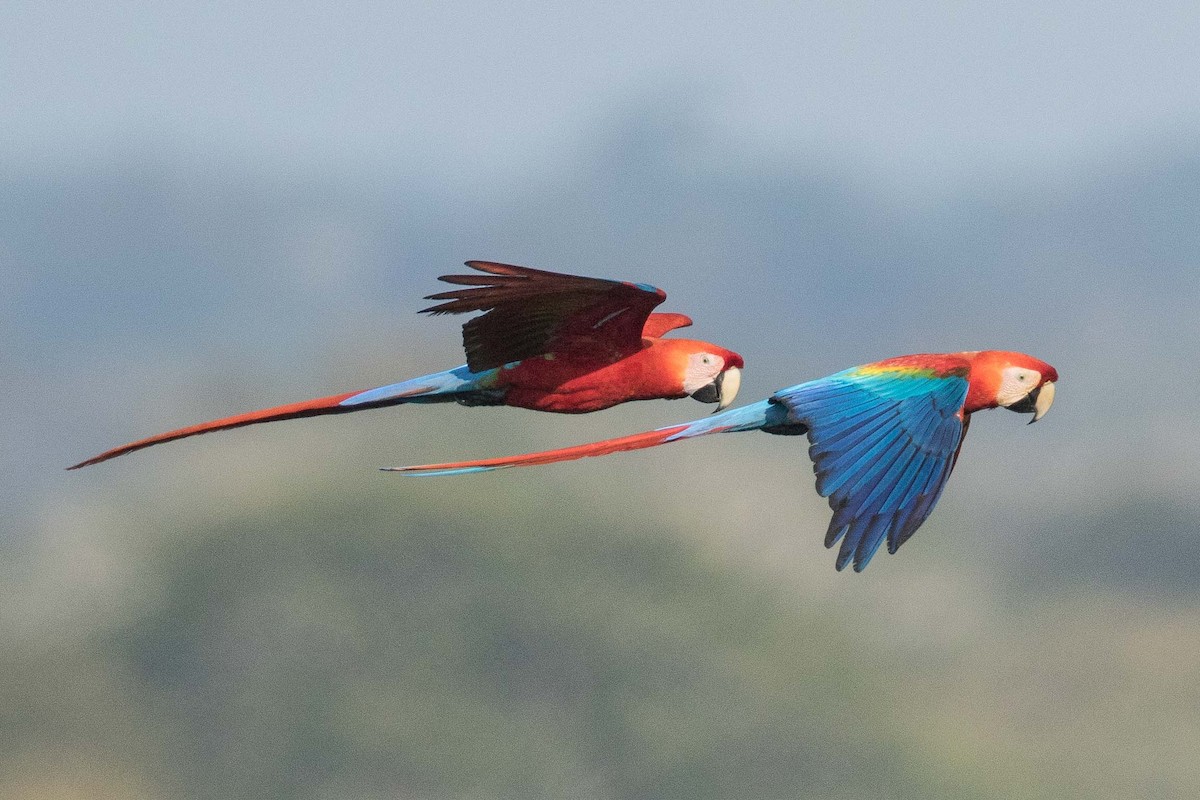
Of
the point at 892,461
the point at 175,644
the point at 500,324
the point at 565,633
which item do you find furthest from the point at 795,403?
Result: the point at 565,633

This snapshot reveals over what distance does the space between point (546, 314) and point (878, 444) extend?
60.4 inches

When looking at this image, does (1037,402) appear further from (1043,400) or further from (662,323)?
(662,323)

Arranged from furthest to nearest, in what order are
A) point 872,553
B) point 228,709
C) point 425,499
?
point 228,709 → point 425,499 → point 872,553

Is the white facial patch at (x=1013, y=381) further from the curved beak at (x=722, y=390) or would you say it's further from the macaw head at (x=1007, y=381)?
the curved beak at (x=722, y=390)

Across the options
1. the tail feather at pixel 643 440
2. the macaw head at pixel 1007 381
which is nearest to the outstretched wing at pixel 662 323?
the tail feather at pixel 643 440

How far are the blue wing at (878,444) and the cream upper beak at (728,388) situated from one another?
50 centimetres

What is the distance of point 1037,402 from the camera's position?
8.27 m

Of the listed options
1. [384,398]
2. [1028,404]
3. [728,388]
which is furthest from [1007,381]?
[384,398]

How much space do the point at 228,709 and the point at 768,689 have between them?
647 inches

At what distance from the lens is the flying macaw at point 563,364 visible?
7.71 meters

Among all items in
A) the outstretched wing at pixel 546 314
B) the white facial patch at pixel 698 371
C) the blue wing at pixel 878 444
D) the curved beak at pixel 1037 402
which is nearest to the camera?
the blue wing at pixel 878 444

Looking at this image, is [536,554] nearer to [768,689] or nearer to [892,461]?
[768,689]

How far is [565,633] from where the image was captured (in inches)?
2223

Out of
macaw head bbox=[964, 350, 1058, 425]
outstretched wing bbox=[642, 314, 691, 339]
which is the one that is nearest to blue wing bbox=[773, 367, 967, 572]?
macaw head bbox=[964, 350, 1058, 425]
